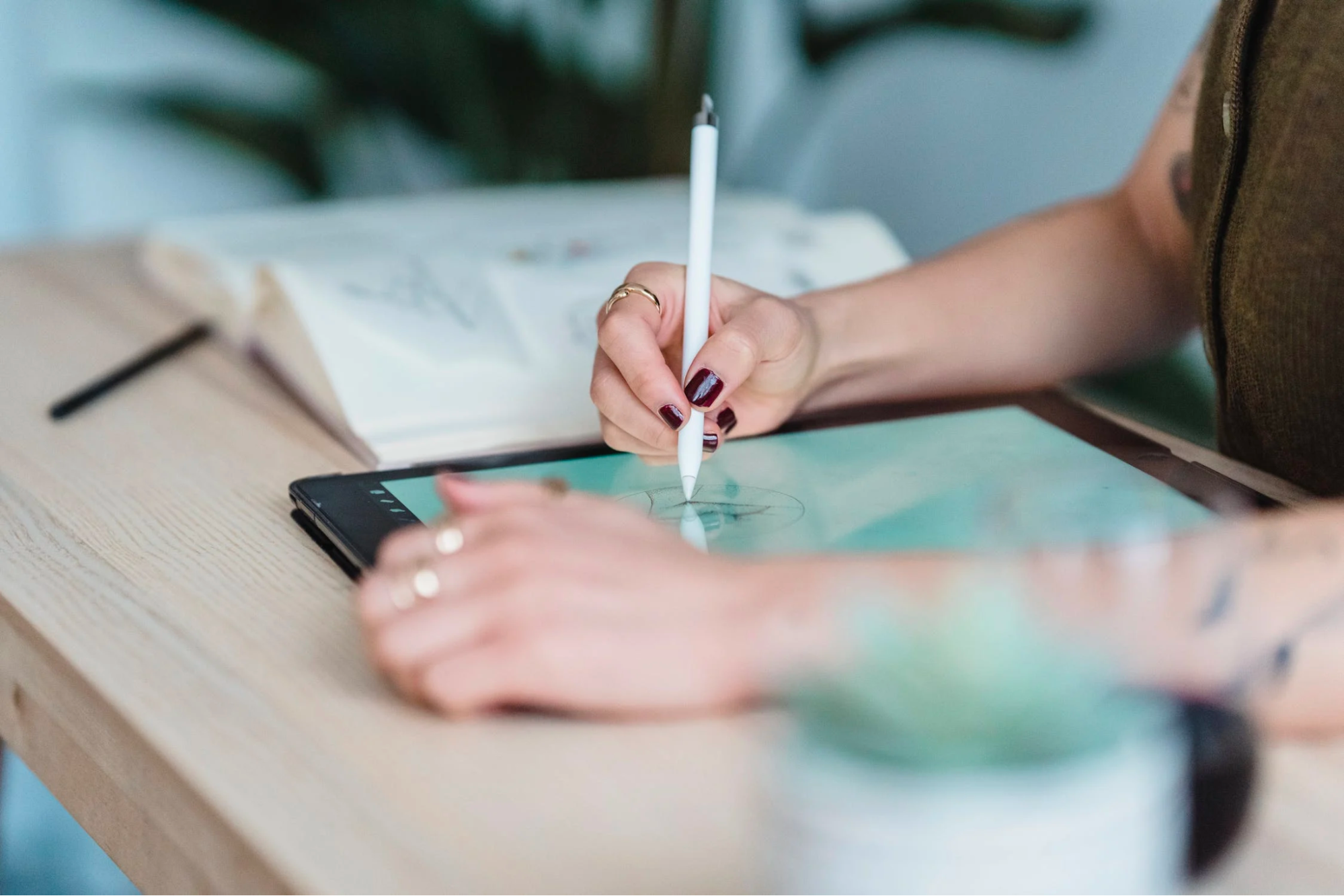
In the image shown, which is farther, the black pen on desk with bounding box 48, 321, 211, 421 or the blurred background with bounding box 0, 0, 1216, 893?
the blurred background with bounding box 0, 0, 1216, 893

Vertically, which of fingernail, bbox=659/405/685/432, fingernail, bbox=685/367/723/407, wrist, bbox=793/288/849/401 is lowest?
wrist, bbox=793/288/849/401

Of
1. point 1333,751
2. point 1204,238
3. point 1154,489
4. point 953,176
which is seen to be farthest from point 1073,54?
point 1333,751

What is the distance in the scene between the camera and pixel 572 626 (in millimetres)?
381

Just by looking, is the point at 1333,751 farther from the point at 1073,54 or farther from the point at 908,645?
the point at 1073,54

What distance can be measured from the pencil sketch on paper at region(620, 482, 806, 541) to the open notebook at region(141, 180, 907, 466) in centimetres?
11

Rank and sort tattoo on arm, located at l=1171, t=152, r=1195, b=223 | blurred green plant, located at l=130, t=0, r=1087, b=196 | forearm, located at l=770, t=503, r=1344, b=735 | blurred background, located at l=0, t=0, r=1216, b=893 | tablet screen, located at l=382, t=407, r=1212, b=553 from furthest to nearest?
blurred green plant, located at l=130, t=0, r=1087, b=196
blurred background, located at l=0, t=0, r=1216, b=893
tattoo on arm, located at l=1171, t=152, r=1195, b=223
tablet screen, located at l=382, t=407, r=1212, b=553
forearm, located at l=770, t=503, r=1344, b=735

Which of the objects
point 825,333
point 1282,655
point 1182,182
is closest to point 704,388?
point 825,333

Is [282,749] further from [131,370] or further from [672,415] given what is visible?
[131,370]

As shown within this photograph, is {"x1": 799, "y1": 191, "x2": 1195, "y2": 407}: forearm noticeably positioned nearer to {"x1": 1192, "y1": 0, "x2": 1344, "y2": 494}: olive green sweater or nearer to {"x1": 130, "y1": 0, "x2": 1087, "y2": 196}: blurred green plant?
{"x1": 1192, "y1": 0, "x2": 1344, "y2": 494}: olive green sweater

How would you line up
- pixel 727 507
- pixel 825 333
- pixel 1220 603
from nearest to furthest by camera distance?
pixel 1220 603 < pixel 727 507 < pixel 825 333

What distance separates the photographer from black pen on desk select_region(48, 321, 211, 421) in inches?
26.9

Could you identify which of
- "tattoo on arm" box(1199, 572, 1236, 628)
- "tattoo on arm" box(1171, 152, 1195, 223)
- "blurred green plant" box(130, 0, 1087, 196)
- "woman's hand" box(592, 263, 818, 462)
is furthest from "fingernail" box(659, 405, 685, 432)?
"blurred green plant" box(130, 0, 1087, 196)

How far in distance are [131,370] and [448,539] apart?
417 millimetres

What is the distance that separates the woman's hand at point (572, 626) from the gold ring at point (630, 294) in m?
0.23
